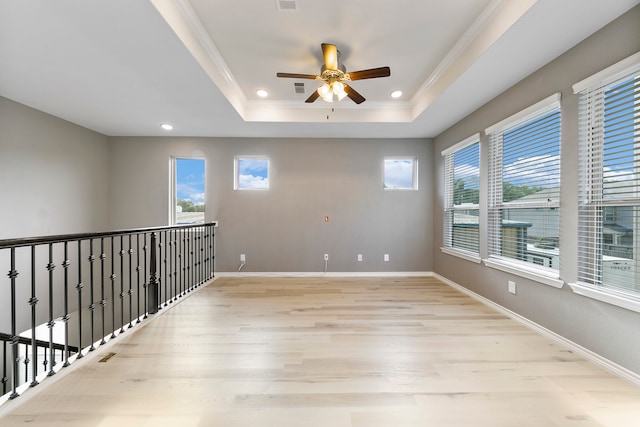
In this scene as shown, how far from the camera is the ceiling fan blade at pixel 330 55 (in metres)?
2.29

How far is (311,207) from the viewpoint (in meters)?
4.67

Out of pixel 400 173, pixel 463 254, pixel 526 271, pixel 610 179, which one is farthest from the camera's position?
pixel 400 173

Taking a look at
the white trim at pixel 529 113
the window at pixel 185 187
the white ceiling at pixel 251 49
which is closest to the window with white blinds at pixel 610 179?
the white trim at pixel 529 113

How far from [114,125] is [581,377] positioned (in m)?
6.12

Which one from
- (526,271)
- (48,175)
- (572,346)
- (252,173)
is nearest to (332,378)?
(572,346)

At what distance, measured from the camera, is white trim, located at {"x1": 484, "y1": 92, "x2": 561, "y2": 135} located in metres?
2.30

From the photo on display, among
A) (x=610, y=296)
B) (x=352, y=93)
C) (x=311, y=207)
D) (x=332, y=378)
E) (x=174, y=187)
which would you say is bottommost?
(x=332, y=378)

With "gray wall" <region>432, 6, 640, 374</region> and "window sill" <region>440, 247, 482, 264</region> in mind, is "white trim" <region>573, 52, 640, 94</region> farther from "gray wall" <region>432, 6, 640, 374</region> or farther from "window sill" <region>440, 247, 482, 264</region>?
"window sill" <region>440, 247, 482, 264</region>

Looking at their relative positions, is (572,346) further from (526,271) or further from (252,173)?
(252,173)

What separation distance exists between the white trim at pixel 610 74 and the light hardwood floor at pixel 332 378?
2.14m

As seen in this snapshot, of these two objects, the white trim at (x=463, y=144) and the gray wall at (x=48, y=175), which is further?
the white trim at (x=463, y=144)

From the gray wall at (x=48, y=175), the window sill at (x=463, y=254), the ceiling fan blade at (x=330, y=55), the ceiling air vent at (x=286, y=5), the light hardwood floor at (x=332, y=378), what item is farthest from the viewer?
the window sill at (x=463, y=254)

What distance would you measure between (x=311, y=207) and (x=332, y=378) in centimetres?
316

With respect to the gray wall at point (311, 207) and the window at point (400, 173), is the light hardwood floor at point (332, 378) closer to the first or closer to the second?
the gray wall at point (311, 207)
